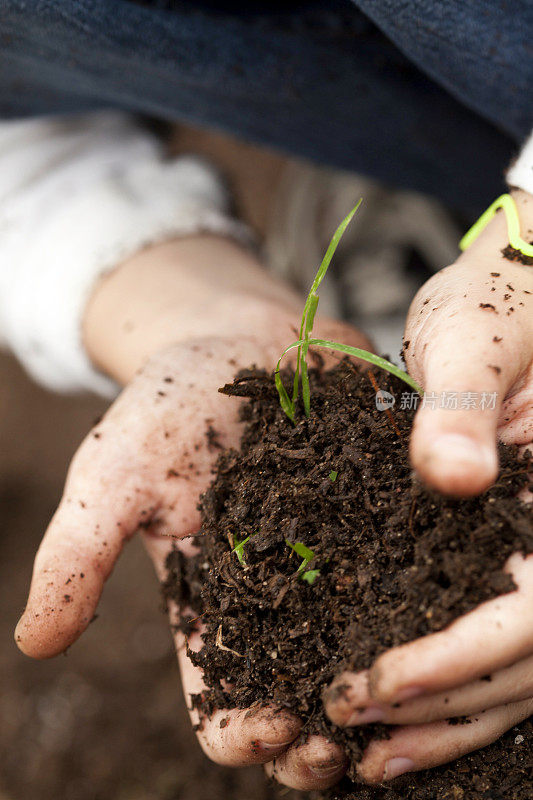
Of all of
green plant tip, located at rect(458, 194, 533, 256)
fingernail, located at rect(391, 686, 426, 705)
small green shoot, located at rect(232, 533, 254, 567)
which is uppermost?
green plant tip, located at rect(458, 194, 533, 256)

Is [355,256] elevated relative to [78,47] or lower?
lower

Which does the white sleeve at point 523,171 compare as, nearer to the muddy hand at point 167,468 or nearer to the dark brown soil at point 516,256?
the dark brown soil at point 516,256

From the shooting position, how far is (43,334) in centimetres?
204

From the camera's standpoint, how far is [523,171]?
135cm

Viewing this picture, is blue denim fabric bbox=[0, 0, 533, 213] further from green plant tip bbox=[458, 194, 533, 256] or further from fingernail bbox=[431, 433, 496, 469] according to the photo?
fingernail bbox=[431, 433, 496, 469]

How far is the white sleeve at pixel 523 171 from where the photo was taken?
4.38 feet

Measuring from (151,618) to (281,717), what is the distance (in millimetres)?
1940

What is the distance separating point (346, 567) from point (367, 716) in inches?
9.0

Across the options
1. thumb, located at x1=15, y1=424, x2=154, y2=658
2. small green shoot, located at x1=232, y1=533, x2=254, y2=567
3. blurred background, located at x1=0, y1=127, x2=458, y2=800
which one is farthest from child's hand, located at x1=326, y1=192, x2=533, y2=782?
blurred background, located at x1=0, y1=127, x2=458, y2=800

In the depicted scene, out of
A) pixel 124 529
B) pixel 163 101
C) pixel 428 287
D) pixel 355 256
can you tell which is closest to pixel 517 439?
pixel 428 287

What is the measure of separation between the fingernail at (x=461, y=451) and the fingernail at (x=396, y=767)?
532 millimetres

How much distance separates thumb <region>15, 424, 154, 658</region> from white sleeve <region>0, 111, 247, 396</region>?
29.3 inches

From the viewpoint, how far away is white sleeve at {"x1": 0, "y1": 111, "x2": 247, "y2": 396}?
199 centimetres

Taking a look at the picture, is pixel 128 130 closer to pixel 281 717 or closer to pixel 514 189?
pixel 514 189
